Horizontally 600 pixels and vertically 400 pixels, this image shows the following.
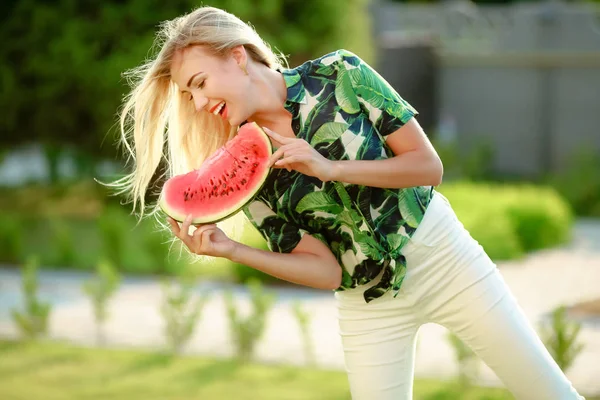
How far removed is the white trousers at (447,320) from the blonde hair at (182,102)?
64cm

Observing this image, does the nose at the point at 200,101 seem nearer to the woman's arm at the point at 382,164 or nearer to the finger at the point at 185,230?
the woman's arm at the point at 382,164

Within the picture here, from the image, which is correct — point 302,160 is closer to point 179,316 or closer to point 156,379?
point 156,379

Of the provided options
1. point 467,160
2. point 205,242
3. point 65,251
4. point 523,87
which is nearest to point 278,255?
point 205,242

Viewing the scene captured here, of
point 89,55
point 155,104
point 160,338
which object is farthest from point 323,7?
point 155,104

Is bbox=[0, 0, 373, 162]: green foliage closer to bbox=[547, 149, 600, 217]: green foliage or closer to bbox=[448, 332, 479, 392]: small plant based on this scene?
bbox=[547, 149, 600, 217]: green foliage

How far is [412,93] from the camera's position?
16.1 m

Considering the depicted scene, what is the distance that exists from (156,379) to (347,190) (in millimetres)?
2951

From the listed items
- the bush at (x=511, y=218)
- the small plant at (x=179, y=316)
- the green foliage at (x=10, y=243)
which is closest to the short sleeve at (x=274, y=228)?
the small plant at (x=179, y=316)

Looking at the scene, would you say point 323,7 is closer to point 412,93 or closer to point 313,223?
point 412,93

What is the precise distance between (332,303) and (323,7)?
4805 mm

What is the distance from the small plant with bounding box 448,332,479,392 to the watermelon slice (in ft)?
8.15

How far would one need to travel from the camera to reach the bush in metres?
9.45

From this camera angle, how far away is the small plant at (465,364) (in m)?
5.27

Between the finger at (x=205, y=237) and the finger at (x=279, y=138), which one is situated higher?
the finger at (x=279, y=138)
